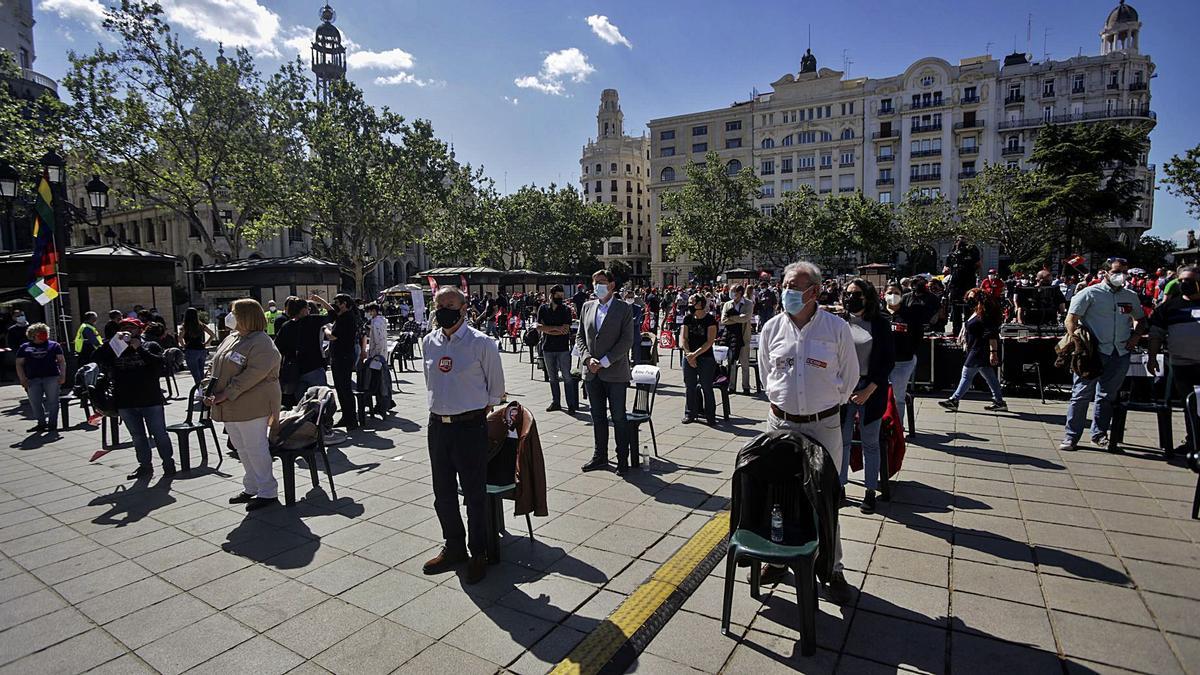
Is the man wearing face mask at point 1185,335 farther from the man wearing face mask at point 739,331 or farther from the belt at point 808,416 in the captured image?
the man wearing face mask at point 739,331

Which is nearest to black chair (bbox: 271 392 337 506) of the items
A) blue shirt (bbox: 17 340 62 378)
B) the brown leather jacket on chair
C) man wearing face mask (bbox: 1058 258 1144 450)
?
the brown leather jacket on chair

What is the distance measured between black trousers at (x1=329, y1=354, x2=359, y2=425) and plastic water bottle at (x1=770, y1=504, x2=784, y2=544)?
22.1ft

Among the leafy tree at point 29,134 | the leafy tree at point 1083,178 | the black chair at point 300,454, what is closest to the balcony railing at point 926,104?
the leafy tree at point 1083,178

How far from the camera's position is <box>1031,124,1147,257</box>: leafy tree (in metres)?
32.3

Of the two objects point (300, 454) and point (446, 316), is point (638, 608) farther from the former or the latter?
point (300, 454)

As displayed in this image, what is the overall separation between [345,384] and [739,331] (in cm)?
631

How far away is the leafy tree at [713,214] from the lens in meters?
47.0

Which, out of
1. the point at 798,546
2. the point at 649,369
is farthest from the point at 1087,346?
the point at 798,546

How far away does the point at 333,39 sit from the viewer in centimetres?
7756

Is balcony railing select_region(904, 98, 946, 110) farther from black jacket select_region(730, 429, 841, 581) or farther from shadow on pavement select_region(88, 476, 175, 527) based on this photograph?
shadow on pavement select_region(88, 476, 175, 527)

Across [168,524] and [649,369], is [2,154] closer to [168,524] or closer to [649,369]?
[168,524]

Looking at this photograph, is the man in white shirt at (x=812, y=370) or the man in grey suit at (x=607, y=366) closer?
the man in white shirt at (x=812, y=370)

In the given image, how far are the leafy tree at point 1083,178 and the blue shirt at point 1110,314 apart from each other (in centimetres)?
3279

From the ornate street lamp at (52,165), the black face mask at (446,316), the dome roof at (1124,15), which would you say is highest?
the dome roof at (1124,15)
